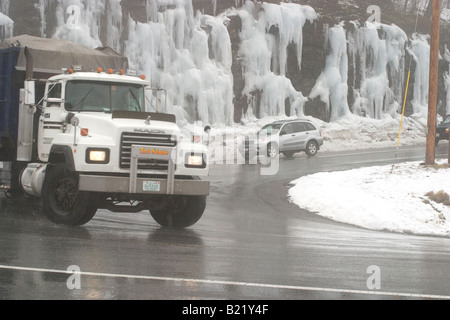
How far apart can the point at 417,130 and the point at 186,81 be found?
1595 centimetres

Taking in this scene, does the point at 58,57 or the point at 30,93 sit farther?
the point at 58,57

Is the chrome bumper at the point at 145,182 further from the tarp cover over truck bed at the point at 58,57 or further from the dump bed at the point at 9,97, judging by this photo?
the dump bed at the point at 9,97

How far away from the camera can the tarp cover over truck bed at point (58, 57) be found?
13.8 m

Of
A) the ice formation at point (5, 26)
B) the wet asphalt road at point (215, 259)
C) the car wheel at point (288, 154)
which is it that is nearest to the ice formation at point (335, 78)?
the car wheel at point (288, 154)

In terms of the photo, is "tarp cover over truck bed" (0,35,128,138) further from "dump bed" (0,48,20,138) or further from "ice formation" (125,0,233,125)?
"ice formation" (125,0,233,125)

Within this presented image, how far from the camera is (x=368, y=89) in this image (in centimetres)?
4338

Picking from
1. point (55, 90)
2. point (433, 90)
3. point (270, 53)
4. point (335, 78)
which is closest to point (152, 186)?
point (55, 90)

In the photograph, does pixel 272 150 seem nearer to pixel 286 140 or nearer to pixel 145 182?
pixel 286 140

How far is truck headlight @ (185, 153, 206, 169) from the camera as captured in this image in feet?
39.0

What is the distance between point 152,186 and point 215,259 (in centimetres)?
257

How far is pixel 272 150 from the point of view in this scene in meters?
30.9

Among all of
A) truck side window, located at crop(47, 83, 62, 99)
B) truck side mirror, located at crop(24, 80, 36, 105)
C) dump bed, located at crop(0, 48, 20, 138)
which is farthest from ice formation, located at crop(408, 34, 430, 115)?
truck side mirror, located at crop(24, 80, 36, 105)

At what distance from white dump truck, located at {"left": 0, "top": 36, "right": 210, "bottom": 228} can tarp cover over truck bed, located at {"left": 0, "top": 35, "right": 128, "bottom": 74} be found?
0.06 feet

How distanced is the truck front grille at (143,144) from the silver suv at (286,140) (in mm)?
18920
